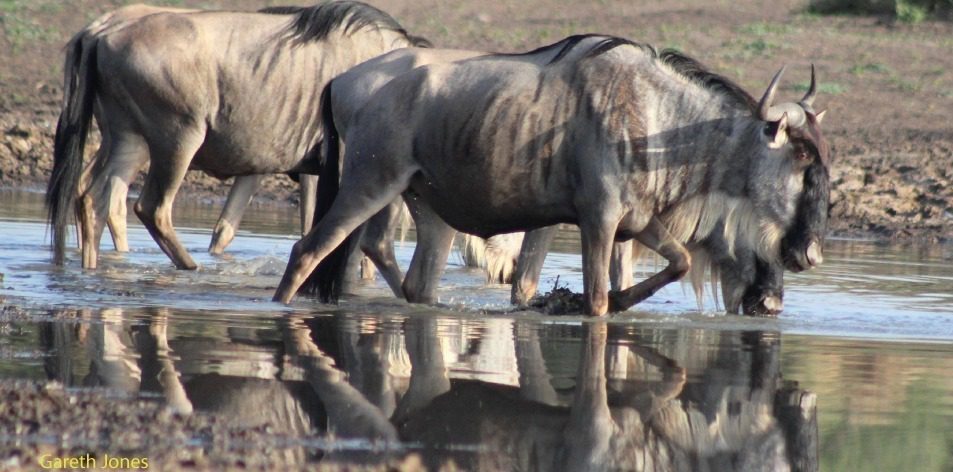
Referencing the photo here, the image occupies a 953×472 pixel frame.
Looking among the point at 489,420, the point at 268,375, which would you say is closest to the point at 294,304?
the point at 268,375

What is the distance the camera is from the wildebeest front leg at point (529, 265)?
962 cm

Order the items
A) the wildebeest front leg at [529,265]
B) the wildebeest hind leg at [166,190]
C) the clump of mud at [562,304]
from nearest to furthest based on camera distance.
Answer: the clump of mud at [562,304] → the wildebeest front leg at [529,265] → the wildebeest hind leg at [166,190]

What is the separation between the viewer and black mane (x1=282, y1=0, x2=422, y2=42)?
10.9m

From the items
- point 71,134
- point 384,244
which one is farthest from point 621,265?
point 71,134

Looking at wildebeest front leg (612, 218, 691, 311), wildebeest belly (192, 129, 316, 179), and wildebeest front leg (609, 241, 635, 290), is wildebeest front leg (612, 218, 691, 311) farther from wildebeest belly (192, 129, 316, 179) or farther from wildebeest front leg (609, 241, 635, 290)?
wildebeest belly (192, 129, 316, 179)

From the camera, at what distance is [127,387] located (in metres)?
5.77

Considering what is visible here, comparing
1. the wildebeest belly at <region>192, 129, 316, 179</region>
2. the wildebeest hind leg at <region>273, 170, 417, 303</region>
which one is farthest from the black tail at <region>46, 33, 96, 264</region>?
the wildebeest hind leg at <region>273, 170, 417, 303</region>

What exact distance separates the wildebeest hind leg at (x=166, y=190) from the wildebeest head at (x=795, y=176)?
373cm

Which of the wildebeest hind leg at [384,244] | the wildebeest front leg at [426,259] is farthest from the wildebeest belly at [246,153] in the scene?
the wildebeest front leg at [426,259]

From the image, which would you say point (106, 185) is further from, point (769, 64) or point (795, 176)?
point (769, 64)

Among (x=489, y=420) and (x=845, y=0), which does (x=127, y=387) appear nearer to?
(x=489, y=420)

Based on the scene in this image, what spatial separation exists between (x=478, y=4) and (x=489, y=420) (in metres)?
20.2

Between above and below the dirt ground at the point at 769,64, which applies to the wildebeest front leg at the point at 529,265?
above

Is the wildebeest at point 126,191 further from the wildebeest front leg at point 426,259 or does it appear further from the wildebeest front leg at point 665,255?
the wildebeest front leg at point 665,255
